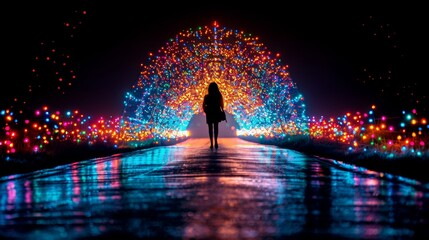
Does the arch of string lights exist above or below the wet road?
above

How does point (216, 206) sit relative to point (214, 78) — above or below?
below

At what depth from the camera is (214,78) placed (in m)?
39.7

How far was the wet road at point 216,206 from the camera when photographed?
5980 mm

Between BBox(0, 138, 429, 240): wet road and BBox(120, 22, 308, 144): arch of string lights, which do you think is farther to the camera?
BBox(120, 22, 308, 144): arch of string lights

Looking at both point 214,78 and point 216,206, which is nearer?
point 216,206

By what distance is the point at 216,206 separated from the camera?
764cm

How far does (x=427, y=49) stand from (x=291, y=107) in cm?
1931

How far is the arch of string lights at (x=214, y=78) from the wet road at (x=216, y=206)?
21.9 m

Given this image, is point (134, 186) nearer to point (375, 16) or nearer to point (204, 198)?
point (204, 198)

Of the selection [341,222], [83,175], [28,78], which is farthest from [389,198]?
[28,78]

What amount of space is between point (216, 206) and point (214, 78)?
1270 inches

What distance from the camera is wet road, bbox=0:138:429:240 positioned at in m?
5.98

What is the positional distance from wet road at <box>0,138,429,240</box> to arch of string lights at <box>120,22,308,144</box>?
21868mm

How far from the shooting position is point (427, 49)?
53.3ft
